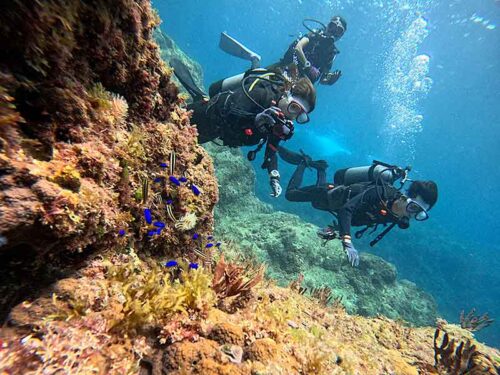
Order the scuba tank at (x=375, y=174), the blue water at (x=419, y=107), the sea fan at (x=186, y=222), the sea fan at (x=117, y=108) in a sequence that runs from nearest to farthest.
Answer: the sea fan at (x=117, y=108), the sea fan at (x=186, y=222), the scuba tank at (x=375, y=174), the blue water at (x=419, y=107)

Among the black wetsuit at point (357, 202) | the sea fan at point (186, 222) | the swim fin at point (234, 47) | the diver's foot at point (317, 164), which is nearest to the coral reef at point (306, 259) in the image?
the black wetsuit at point (357, 202)

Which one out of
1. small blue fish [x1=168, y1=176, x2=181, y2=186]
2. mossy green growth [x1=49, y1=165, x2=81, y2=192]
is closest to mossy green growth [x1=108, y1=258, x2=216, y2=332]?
mossy green growth [x1=49, y1=165, x2=81, y2=192]

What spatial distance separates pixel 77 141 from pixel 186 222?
4.94ft

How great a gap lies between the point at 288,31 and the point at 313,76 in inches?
2314

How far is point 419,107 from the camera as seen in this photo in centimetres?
5100

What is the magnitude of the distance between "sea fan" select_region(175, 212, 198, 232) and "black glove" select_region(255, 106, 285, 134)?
2552mm

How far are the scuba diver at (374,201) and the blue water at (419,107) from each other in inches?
656

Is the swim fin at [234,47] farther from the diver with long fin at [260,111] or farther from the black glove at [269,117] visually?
the black glove at [269,117]

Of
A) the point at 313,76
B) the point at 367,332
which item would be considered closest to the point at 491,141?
the point at 313,76

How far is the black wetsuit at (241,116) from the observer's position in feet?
17.4

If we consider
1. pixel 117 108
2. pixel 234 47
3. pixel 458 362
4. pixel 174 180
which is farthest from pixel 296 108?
pixel 234 47

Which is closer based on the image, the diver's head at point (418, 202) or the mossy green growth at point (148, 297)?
the mossy green growth at point (148, 297)

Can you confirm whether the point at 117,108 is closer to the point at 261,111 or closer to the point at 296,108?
the point at 261,111

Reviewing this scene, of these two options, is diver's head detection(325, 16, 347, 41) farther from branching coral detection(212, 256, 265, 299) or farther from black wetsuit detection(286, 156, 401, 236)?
branching coral detection(212, 256, 265, 299)
